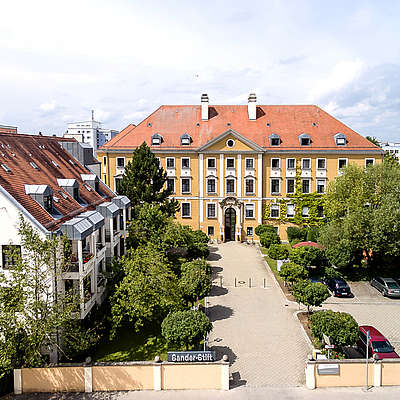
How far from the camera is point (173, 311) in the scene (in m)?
24.5

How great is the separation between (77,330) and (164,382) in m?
5.17

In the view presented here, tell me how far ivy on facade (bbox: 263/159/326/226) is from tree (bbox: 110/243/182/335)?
27315mm

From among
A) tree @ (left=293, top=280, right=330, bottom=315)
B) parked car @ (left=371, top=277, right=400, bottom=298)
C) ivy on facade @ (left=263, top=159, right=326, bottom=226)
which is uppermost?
ivy on facade @ (left=263, top=159, right=326, bottom=226)

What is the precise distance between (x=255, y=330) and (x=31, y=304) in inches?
543

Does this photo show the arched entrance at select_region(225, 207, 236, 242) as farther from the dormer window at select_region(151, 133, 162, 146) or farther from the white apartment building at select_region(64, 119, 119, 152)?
the white apartment building at select_region(64, 119, 119, 152)

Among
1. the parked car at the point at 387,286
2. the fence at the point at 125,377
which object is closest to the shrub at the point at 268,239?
the parked car at the point at 387,286

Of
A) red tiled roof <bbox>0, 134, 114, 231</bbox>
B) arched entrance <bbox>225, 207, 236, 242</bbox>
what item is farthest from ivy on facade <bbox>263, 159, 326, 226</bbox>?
red tiled roof <bbox>0, 134, 114, 231</bbox>

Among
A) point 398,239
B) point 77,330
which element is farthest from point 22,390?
point 398,239

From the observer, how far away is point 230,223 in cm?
5072

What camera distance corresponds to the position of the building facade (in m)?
22.3

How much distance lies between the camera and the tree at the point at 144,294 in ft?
75.6

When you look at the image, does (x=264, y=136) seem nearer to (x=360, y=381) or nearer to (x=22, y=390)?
(x=360, y=381)

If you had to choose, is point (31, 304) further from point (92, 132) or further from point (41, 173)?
point (92, 132)

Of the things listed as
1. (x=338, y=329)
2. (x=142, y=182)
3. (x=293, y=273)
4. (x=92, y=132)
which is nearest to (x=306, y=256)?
(x=293, y=273)
